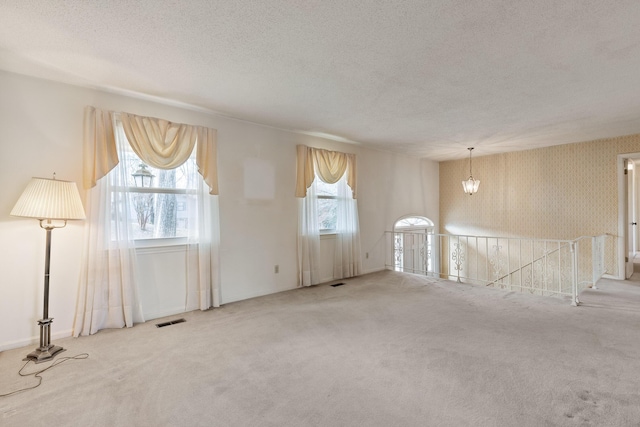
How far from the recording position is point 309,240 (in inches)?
195

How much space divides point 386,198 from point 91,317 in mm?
5241

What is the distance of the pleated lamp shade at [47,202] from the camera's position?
2.52m

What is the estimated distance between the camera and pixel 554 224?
5938 millimetres

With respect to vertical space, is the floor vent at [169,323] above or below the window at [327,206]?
below

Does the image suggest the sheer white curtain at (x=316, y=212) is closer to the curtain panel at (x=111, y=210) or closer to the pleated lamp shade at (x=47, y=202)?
the curtain panel at (x=111, y=210)

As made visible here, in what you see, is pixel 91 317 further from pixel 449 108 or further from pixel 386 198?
pixel 386 198

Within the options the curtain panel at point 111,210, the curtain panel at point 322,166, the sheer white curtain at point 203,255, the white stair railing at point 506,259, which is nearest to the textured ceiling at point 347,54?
the curtain panel at point 111,210

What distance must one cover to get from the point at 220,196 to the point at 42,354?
91.3 inches

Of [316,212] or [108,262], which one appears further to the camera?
[316,212]

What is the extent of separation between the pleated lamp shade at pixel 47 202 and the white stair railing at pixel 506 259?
4928mm

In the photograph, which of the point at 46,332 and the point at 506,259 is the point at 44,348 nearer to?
the point at 46,332

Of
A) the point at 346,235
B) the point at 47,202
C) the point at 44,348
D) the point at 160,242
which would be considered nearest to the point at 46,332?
the point at 44,348

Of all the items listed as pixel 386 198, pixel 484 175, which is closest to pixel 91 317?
pixel 386 198

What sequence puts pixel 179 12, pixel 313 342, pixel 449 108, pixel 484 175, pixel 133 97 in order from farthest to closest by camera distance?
pixel 484 175, pixel 449 108, pixel 133 97, pixel 313 342, pixel 179 12
